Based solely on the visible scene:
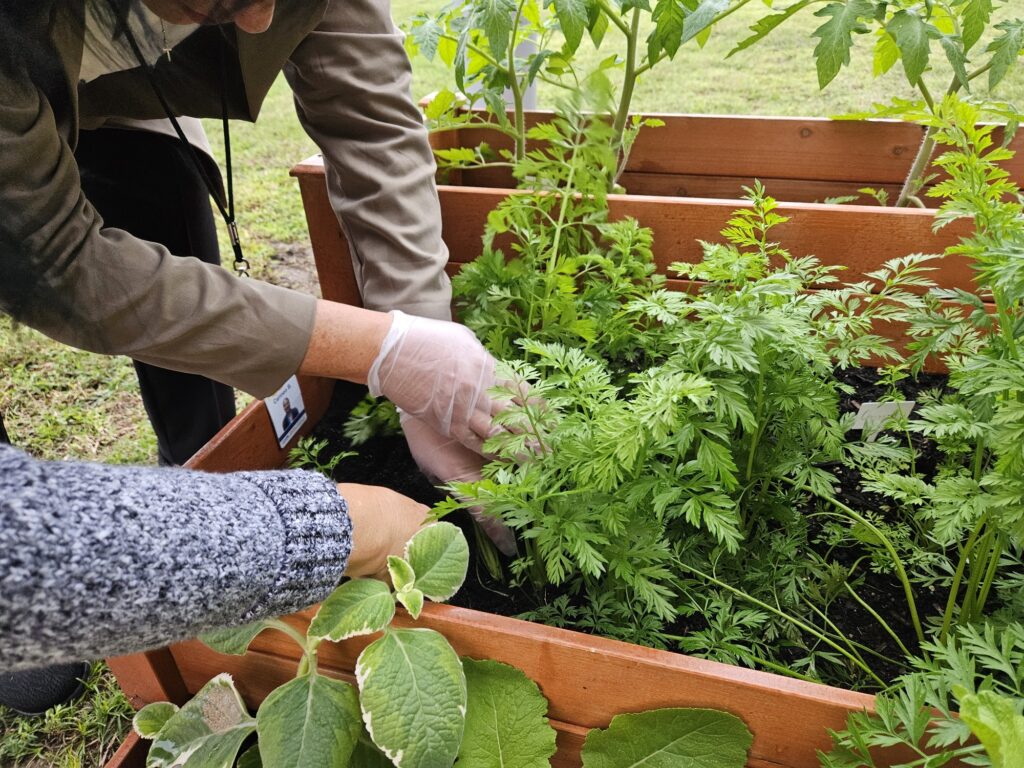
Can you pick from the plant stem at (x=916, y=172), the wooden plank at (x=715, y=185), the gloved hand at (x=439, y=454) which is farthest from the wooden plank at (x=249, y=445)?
the plant stem at (x=916, y=172)

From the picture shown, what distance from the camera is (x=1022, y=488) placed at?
1.98 feet

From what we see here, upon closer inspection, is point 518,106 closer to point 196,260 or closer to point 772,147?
point 772,147

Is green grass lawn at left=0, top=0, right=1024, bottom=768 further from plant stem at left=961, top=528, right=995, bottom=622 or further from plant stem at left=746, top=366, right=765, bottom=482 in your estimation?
plant stem at left=961, top=528, right=995, bottom=622

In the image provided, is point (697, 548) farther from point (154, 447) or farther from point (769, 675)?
point (154, 447)

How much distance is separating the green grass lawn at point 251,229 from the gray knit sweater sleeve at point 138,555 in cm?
40

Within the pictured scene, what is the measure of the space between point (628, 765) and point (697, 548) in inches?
11.9

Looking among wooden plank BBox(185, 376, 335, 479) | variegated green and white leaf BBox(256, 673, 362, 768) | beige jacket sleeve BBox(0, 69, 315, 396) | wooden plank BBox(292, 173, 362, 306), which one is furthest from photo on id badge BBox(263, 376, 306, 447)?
variegated green and white leaf BBox(256, 673, 362, 768)

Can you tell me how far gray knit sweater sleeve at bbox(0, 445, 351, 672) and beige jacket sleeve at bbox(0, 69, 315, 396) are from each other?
31 centimetres

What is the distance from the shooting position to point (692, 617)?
3.18 feet

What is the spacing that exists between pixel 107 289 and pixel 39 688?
2.63 ft

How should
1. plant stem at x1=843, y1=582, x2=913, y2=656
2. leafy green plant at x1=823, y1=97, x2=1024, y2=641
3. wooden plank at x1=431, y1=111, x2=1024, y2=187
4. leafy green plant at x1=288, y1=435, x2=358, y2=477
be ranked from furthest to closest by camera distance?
wooden plank at x1=431, y1=111, x2=1024, y2=187 → leafy green plant at x1=288, y1=435, x2=358, y2=477 → plant stem at x1=843, y1=582, x2=913, y2=656 → leafy green plant at x1=823, y1=97, x2=1024, y2=641

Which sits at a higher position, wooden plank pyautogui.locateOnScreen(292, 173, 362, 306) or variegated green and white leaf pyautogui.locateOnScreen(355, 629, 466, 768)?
wooden plank pyautogui.locateOnScreen(292, 173, 362, 306)

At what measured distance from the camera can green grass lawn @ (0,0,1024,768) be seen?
1200 millimetres

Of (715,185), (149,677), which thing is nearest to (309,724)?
(149,677)
